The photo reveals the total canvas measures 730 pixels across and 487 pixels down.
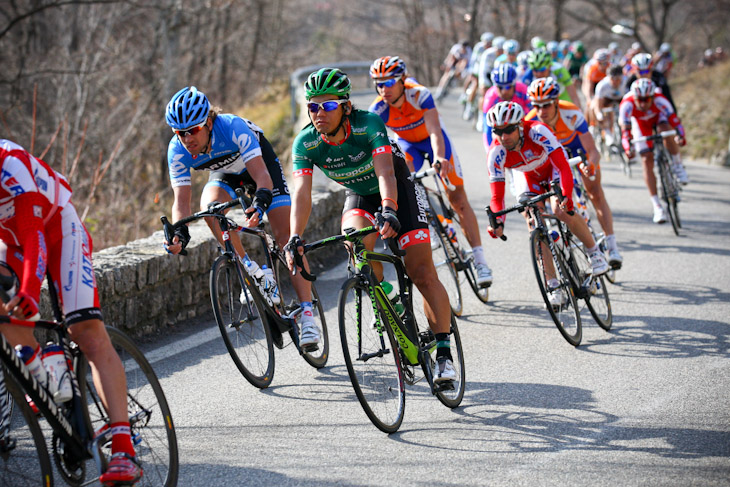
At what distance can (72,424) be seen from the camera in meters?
3.79

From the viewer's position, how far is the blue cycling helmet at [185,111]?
5.52 meters

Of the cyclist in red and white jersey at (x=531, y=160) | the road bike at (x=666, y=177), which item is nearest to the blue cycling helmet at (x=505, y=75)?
the cyclist in red and white jersey at (x=531, y=160)

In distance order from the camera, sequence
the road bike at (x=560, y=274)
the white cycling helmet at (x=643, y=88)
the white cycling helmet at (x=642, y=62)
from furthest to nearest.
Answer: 1. the white cycling helmet at (x=642, y=62)
2. the white cycling helmet at (x=643, y=88)
3. the road bike at (x=560, y=274)

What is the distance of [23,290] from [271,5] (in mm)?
36431

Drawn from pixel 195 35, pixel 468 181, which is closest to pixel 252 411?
pixel 468 181

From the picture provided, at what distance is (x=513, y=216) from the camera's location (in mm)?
12789

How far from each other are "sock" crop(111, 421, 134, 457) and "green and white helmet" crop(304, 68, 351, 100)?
2446mm

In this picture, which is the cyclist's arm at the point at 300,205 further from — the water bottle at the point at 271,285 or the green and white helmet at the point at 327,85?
the water bottle at the point at 271,285

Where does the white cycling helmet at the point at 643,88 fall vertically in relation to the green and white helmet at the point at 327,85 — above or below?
above

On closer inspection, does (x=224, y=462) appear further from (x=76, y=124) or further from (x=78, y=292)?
(x=76, y=124)

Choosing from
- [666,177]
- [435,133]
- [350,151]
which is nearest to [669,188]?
[666,177]

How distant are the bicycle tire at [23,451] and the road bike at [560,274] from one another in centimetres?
399

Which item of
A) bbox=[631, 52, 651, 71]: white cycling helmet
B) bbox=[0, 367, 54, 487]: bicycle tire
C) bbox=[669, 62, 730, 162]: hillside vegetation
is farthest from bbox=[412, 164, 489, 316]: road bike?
bbox=[669, 62, 730, 162]: hillside vegetation

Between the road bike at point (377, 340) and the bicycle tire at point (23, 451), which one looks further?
the road bike at point (377, 340)
